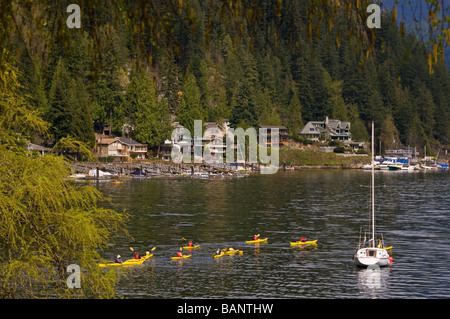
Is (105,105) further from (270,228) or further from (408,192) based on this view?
(270,228)

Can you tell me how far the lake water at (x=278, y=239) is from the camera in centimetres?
4391

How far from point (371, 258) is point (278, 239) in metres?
15.0

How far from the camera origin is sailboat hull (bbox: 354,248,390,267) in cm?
5053

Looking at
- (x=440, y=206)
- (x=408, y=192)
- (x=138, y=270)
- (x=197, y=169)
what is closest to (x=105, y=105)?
(x=197, y=169)

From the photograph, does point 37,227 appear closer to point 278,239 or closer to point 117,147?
point 278,239

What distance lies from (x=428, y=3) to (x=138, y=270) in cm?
4068

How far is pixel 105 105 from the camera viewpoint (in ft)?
525

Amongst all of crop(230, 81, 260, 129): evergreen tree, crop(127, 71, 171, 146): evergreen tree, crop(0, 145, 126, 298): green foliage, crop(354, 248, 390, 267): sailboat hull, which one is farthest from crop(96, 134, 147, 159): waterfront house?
crop(0, 145, 126, 298): green foliage

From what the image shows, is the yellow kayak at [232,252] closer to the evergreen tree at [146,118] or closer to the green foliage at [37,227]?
the green foliage at [37,227]

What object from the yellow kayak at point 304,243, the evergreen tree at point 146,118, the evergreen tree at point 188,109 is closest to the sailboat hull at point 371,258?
the yellow kayak at point 304,243

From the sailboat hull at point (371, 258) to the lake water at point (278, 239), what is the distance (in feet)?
2.95

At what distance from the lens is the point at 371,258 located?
5056cm

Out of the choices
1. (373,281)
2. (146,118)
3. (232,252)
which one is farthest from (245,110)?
(373,281)

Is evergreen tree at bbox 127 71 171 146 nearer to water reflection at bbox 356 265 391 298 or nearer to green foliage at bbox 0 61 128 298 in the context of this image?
water reflection at bbox 356 265 391 298
